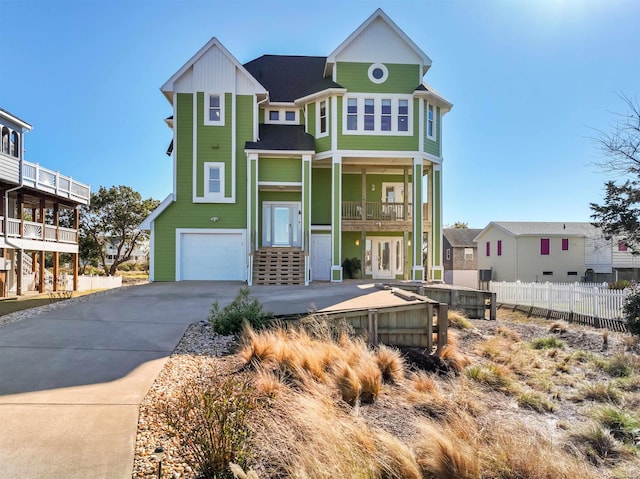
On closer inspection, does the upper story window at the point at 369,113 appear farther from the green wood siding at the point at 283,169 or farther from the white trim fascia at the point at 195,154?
the white trim fascia at the point at 195,154

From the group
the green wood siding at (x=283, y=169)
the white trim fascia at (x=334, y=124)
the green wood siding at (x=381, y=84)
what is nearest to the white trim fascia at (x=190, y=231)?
the green wood siding at (x=283, y=169)

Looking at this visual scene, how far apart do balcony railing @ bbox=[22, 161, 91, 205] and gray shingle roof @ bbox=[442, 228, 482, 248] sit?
111 feet

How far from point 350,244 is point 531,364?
44.4 ft

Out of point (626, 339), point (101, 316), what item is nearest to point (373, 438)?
point (101, 316)

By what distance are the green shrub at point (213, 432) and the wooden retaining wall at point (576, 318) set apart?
14353 mm

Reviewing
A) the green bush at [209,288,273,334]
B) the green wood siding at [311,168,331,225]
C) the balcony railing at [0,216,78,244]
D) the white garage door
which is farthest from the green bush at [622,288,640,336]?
the balcony railing at [0,216,78,244]

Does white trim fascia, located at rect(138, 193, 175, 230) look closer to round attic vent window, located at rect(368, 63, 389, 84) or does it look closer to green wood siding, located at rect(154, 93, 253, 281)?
green wood siding, located at rect(154, 93, 253, 281)

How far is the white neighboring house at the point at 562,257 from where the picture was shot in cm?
3244

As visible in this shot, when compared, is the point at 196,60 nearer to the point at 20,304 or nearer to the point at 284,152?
the point at 284,152

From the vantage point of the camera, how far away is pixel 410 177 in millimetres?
21281

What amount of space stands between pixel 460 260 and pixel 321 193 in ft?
83.5

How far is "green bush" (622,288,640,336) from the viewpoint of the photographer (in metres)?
12.1

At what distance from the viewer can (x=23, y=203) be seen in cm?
2316

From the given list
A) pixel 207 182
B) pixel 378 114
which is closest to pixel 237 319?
pixel 207 182
